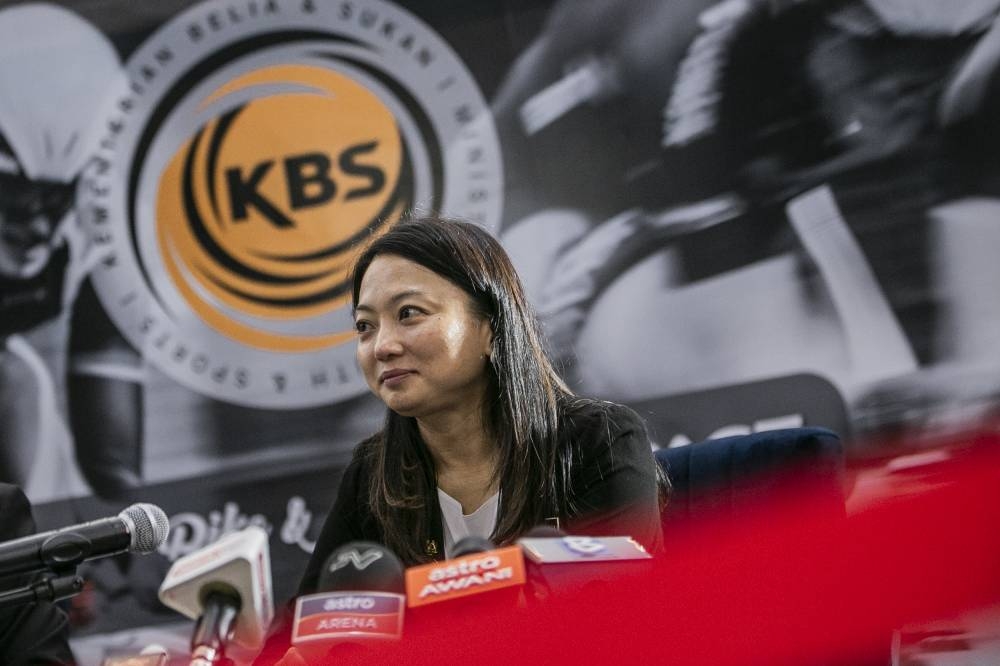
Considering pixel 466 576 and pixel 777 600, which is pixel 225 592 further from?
pixel 777 600

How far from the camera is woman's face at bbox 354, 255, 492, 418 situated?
69.9 inches

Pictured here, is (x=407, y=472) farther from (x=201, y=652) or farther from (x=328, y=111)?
(x=328, y=111)

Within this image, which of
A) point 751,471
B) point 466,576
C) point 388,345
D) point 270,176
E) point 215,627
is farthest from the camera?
point 270,176

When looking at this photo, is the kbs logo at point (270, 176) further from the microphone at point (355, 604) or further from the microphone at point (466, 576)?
the microphone at point (466, 576)

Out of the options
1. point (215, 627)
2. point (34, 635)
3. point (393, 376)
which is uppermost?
point (393, 376)

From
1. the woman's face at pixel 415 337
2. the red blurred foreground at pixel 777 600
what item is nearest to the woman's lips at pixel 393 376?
the woman's face at pixel 415 337

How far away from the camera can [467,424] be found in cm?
191

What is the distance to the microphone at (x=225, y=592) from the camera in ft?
3.68

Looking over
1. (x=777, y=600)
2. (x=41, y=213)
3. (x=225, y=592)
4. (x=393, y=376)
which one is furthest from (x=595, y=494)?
(x=41, y=213)

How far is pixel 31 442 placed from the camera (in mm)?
3484

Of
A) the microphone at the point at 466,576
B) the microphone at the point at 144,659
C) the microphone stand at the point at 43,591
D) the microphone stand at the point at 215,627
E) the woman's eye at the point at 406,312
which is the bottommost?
the microphone at the point at 144,659

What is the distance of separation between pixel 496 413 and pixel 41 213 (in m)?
2.23

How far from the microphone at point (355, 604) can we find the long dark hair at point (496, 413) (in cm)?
74

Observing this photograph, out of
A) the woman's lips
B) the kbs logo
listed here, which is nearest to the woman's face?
the woman's lips
